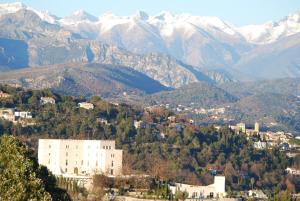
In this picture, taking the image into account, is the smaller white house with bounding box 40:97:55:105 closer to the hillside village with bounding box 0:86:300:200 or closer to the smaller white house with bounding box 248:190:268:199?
the hillside village with bounding box 0:86:300:200

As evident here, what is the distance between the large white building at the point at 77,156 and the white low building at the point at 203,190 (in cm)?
470

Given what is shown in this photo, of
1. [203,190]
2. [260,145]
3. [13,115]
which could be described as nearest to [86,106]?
[13,115]

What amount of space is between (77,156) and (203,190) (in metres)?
9.50

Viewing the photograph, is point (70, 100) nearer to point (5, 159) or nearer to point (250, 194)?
point (250, 194)

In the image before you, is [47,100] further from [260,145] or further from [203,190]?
[203,190]

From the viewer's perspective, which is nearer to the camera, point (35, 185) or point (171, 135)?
point (35, 185)

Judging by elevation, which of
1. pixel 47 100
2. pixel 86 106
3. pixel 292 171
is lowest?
pixel 292 171

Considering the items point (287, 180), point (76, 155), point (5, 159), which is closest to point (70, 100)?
point (287, 180)

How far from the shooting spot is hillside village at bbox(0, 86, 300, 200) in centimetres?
8762

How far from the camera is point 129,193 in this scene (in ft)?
240

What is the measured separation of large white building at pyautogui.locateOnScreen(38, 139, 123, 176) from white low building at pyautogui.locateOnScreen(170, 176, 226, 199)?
15.4 feet

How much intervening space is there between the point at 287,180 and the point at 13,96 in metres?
37.1

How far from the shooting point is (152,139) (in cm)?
11875

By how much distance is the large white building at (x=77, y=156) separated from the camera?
79562mm
